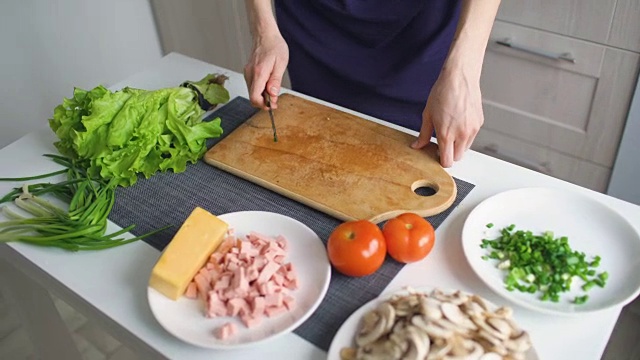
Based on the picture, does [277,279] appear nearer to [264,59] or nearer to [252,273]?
[252,273]

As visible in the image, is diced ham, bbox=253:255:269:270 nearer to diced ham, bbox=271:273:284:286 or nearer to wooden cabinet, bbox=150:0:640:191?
diced ham, bbox=271:273:284:286

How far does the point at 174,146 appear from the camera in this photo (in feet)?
4.07

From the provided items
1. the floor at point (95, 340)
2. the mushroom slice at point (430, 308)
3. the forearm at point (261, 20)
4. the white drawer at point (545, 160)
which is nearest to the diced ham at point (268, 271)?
the mushroom slice at point (430, 308)

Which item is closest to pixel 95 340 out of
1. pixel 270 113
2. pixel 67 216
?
pixel 67 216

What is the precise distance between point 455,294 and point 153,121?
67 cm

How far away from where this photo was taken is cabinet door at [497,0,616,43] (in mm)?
1721

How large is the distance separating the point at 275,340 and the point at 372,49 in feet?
2.68

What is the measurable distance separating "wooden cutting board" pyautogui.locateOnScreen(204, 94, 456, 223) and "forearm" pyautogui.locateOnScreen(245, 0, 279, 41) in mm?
165

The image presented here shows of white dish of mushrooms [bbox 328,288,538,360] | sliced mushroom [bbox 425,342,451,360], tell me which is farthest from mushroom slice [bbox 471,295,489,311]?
sliced mushroom [bbox 425,342,451,360]

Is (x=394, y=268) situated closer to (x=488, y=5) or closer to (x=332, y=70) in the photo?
(x=488, y=5)

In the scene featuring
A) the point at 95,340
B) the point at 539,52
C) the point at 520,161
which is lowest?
the point at 95,340

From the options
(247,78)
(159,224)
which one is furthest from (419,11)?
(159,224)

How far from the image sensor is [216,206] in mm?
1138

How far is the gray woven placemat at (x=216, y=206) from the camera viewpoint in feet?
3.14
